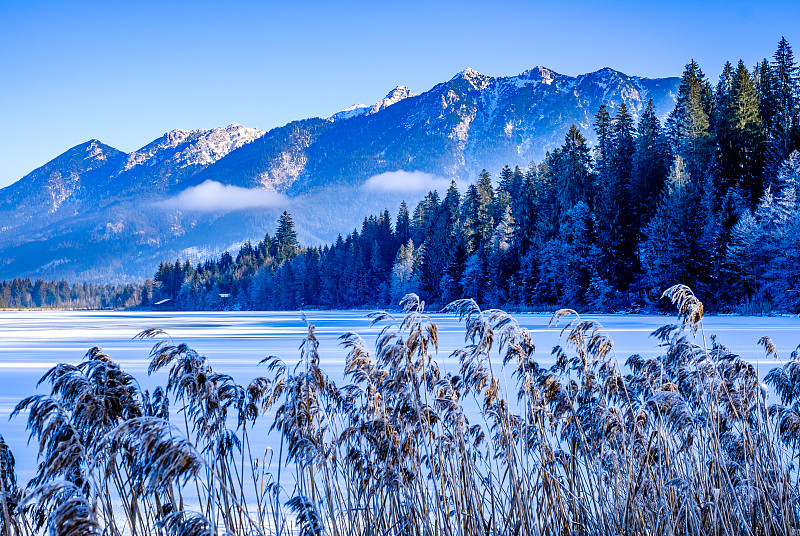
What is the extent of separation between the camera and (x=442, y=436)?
4305 millimetres

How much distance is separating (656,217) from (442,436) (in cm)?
4512

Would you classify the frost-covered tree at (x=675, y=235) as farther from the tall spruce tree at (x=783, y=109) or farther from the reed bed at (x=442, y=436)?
the reed bed at (x=442, y=436)

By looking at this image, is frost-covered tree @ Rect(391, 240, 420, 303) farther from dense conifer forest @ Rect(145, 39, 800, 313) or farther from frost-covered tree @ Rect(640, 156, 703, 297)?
frost-covered tree @ Rect(640, 156, 703, 297)

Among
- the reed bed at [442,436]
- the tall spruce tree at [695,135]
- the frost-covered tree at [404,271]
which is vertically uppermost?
the tall spruce tree at [695,135]

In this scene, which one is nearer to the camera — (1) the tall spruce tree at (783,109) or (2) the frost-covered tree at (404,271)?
(1) the tall spruce tree at (783,109)

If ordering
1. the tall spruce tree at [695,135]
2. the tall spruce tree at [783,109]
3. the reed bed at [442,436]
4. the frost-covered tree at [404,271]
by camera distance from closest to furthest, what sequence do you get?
the reed bed at [442,436] < the tall spruce tree at [783,109] < the tall spruce tree at [695,135] < the frost-covered tree at [404,271]

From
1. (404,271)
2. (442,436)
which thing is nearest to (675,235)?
(442,436)

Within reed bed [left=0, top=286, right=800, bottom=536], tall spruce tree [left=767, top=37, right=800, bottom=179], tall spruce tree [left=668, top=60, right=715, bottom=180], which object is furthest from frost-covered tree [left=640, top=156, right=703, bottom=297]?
reed bed [left=0, top=286, right=800, bottom=536]

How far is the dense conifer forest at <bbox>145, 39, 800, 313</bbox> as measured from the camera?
40062 mm

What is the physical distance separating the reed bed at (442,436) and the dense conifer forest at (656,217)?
36856 mm

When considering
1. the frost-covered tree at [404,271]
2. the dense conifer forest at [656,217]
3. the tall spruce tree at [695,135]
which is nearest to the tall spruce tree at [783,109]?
the dense conifer forest at [656,217]

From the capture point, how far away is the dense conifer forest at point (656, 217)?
4006cm

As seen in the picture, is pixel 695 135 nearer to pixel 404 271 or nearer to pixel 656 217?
pixel 656 217

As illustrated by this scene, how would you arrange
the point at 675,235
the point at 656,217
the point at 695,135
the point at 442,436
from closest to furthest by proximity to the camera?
the point at 442,436, the point at 675,235, the point at 656,217, the point at 695,135
